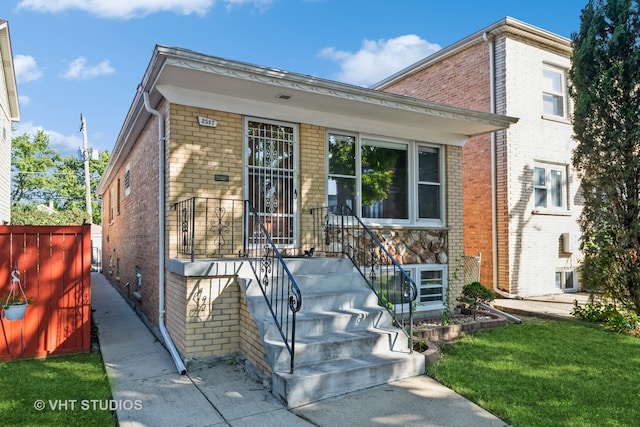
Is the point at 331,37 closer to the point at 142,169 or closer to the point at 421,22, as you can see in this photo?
the point at 421,22

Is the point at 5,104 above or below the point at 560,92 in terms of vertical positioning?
above

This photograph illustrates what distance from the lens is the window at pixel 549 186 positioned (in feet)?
36.4

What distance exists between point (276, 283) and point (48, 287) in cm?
308

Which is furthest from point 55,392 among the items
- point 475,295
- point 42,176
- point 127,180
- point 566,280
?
point 42,176

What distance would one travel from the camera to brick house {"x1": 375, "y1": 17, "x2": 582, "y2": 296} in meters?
10.4

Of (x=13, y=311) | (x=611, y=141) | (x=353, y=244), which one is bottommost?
(x=13, y=311)

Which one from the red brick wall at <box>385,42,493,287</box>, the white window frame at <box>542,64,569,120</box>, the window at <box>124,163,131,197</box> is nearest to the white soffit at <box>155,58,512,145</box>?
the red brick wall at <box>385,42,493,287</box>

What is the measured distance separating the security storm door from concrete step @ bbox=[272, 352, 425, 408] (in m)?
2.55

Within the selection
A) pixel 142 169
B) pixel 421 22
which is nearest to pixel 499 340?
pixel 142 169

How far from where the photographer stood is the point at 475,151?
438 inches

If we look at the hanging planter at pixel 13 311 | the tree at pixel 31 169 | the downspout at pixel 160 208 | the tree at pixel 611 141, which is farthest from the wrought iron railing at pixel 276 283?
the tree at pixel 31 169

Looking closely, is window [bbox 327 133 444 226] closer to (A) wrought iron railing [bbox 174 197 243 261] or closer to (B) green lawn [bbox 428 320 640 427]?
(A) wrought iron railing [bbox 174 197 243 261]

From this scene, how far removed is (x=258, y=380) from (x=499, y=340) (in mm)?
3644

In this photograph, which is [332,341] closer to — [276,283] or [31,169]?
[276,283]
